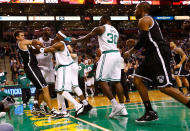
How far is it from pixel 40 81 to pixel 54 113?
2.67ft

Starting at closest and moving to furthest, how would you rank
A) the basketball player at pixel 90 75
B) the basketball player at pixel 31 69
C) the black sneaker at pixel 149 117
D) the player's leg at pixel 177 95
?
the player's leg at pixel 177 95, the black sneaker at pixel 149 117, the basketball player at pixel 31 69, the basketball player at pixel 90 75

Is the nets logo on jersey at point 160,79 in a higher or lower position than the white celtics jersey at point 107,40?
lower

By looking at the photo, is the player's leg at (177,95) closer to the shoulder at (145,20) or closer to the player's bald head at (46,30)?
the shoulder at (145,20)

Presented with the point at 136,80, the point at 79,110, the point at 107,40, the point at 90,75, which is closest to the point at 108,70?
the point at 107,40

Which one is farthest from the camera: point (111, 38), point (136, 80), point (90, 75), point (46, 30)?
point (90, 75)

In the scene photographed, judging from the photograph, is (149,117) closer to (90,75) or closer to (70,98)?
(70,98)

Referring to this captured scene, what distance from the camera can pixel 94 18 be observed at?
28.2 metres

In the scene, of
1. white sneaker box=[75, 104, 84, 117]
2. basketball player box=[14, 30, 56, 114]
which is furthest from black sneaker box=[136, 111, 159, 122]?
basketball player box=[14, 30, 56, 114]

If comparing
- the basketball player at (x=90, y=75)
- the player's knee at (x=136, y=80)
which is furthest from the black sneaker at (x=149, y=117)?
the basketball player at (x=90, y=75)

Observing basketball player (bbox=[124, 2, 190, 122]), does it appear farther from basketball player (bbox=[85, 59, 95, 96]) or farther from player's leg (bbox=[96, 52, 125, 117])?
basketball player (bbox=[85, 59, 95, 96])

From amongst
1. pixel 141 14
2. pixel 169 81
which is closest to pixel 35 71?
pixel 141 14

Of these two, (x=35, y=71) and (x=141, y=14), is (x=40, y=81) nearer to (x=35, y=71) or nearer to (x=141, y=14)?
(x=35, y=71)

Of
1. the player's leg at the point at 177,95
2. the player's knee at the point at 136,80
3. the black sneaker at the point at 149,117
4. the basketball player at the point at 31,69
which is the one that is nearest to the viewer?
the player's leg at the point at 177,95

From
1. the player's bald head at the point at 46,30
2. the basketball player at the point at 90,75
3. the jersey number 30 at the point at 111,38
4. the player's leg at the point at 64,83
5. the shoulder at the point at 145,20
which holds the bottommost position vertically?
the basketball player at the point at 90,75
